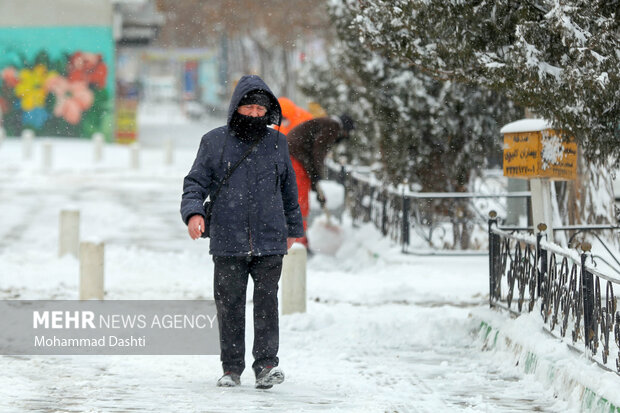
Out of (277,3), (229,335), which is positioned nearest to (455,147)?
(229,335)

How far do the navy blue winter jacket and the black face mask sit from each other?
0.03 m

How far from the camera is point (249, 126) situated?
22.3 ft

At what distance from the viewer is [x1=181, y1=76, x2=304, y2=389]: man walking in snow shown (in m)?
6.68

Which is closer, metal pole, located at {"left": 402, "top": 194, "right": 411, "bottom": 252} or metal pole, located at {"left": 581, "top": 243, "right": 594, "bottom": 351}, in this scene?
metal pole, located at {"left": 581, "top": 243, "right": 594, "bottom": 351}

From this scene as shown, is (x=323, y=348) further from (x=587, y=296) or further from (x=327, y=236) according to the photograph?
(x=327, y=236)

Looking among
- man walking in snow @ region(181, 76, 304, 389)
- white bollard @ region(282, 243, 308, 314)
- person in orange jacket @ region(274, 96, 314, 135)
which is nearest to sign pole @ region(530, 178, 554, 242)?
white bollard @ region(282, 243, 308, 314)

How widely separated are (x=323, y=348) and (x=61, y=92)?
3782 cm

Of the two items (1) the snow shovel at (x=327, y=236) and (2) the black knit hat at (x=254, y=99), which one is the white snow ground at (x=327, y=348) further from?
(2) the black knit hat at (x=254, y=99)

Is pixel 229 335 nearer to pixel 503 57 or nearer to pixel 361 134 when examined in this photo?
pixel 503 57

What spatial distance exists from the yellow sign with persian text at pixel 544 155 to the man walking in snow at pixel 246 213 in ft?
7.54

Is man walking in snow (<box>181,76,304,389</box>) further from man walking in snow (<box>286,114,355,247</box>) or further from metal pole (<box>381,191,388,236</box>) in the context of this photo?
metal pole (<box>381,191,388,236</box>)

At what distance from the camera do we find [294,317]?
951 cm

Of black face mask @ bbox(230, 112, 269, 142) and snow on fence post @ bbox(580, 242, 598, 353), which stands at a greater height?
black face mask @ bbox(230, 112, 269, 142)

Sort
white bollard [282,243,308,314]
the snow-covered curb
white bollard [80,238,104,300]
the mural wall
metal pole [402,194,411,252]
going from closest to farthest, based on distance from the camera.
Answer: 1. the snow-covered curb
2. white bollard [282,243,308,314]
3. white bollard [80,238,104,300]
4. metal pole [402,194,411,252]
5. the mural wall
